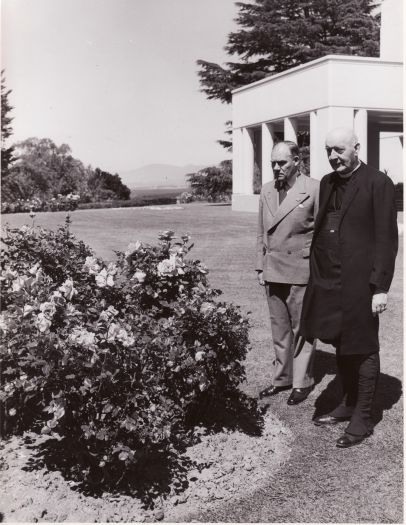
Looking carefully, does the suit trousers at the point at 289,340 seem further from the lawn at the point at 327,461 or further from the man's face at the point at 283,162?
the man's face at the point at 283,162

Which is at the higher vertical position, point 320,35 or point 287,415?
point 320,35

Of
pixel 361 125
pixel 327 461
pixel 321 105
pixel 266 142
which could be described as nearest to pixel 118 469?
pixel 327 461

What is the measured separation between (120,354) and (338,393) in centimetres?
231

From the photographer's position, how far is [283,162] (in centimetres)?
459

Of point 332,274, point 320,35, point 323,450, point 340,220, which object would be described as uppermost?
point 320,35

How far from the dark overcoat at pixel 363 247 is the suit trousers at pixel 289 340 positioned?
762 millimetres

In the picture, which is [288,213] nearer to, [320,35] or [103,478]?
[103,478]

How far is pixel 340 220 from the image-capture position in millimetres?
3959

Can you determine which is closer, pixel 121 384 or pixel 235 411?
pixel 121 384

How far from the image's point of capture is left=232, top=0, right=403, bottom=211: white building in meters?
19.3

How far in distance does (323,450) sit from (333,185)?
170cm

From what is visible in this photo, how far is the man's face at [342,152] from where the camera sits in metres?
3.83

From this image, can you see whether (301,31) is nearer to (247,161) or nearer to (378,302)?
(247,161)

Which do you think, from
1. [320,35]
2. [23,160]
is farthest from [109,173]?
[320,35]
